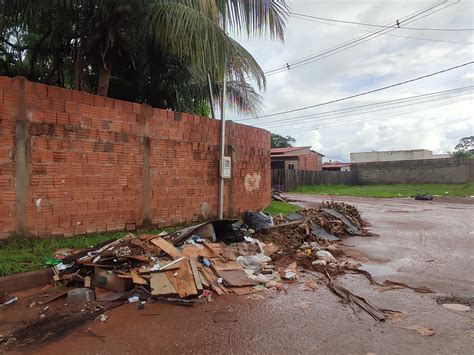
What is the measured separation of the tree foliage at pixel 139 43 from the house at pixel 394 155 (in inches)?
1783

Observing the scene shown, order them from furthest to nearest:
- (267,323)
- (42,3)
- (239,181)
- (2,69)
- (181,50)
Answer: (239,181), (2,69), (181,50), (42,3), (267,323)

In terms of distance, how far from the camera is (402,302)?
445 centimetres

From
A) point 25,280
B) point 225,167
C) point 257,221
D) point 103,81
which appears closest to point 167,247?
point 25,280

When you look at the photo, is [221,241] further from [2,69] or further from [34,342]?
[2,69]

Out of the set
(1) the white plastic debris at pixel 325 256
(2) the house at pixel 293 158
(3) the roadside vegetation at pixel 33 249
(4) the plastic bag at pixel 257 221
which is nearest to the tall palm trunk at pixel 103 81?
(3) the roadside vegetation at pixel 33 249

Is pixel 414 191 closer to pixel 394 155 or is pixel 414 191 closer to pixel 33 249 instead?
pixel 33 249

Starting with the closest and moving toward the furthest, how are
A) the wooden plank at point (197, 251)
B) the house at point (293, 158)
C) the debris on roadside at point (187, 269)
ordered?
the debris on roadside at point (187, 269), the wooden plank at point (197, 251), the house at point (293, 158)

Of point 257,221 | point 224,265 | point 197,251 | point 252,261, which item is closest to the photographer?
point 224,265

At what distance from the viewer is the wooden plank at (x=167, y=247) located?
17.6 ft

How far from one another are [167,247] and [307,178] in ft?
81.5

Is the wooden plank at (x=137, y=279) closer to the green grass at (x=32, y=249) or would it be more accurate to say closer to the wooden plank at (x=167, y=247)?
the wooden plank at (x=167, y=247)

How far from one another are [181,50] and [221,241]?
3.62m

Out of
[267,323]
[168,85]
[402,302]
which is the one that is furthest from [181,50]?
[402,302]

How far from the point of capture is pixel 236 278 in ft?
16.9
